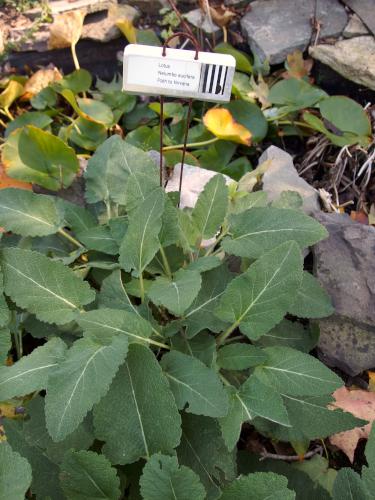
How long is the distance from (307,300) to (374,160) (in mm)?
734

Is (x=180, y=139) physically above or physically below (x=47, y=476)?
above

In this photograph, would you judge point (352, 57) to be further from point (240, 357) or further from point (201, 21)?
point (240, 357)

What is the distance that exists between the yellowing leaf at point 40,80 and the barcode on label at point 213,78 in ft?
3.60

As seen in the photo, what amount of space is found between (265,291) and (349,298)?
0.33 m

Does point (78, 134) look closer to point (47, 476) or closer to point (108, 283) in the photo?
point (108, 283)

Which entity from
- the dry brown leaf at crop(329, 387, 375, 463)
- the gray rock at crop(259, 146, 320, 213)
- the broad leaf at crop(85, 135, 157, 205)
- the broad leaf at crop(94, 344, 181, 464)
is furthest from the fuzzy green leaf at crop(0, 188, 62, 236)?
the dry brown leaf at crop(329, 387, 375, 463)

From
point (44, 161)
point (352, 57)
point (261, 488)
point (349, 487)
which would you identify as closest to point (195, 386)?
point (261, 488)

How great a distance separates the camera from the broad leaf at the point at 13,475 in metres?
0.86

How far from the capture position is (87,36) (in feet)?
7.20

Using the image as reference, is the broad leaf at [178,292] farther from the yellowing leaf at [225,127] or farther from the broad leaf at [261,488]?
the yellowing leaf at [225,127]

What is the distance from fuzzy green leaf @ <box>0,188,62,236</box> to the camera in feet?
4.47

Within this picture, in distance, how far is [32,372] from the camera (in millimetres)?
1060

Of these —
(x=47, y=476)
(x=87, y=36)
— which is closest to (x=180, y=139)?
(x=87, y=36)

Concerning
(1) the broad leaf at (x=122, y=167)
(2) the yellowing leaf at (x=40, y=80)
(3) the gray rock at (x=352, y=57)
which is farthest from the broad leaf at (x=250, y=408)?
(2) the yellowing leaf at (x=40, y=80)
